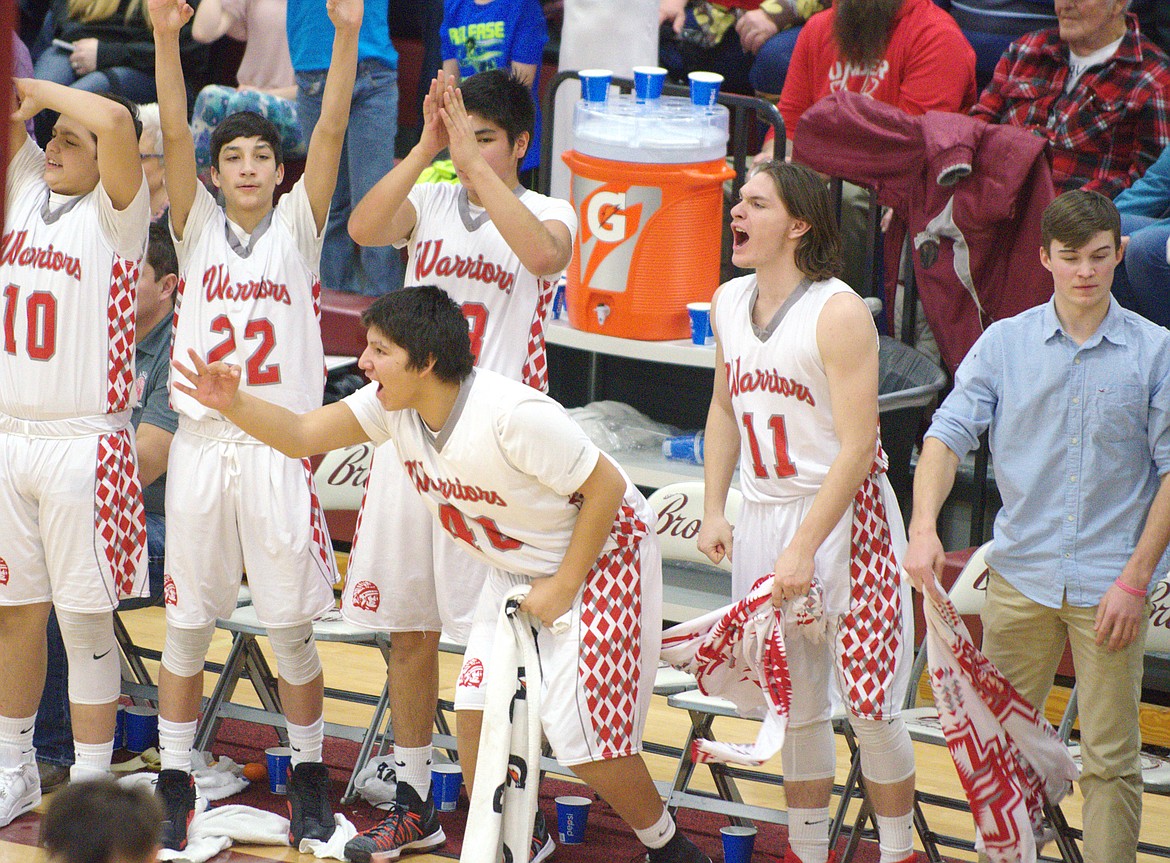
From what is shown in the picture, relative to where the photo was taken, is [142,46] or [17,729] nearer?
[17,729]

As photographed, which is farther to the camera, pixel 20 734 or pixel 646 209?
pixel 646 209

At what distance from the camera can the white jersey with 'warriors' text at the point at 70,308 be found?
4066mm

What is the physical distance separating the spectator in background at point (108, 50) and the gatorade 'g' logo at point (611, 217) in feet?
9.81

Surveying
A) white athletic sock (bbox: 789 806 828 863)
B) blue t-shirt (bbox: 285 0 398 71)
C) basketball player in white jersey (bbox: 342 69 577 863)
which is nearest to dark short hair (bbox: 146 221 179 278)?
basketball player in white jersey (bbox: 342 69 577 863)

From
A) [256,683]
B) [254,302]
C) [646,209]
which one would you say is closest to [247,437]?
[254,302]

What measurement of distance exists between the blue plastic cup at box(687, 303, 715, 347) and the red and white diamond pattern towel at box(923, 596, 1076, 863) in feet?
6.28

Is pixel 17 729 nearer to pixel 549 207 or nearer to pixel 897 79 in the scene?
pixel 549 207

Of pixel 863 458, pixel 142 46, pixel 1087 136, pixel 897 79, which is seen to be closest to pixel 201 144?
pixel 142 46

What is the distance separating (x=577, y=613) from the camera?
3.52 m

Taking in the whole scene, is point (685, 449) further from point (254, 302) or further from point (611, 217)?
point (254, 302)

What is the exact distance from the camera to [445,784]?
4281 mm

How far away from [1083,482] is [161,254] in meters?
2.79

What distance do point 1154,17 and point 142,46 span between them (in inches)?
178

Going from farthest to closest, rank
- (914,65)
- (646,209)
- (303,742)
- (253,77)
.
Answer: (253,77)
(914,65)
(646,209)
(303,742)
